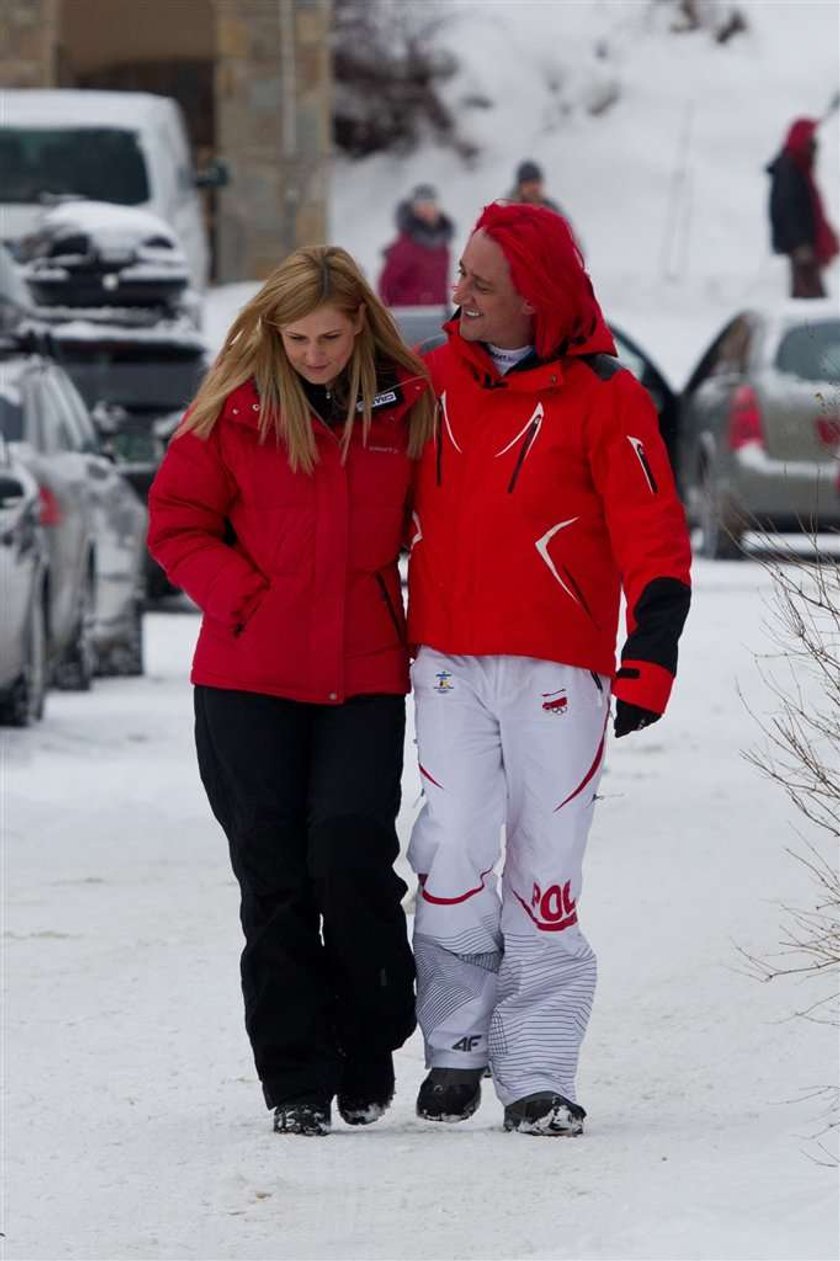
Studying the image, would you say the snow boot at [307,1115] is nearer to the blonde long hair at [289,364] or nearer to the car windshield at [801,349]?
the blonde long hair at [289,364]

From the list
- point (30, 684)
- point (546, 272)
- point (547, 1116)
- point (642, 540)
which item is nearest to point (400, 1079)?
point (547, 1116)

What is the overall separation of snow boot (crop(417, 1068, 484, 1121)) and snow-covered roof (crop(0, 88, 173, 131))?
47.5 feet

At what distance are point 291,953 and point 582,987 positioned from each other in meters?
0.48

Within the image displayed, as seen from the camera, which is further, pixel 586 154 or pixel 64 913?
pixel 586 154

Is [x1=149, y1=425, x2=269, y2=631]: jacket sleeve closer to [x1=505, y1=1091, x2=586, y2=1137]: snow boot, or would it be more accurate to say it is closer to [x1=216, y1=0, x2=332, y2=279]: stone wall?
[x1=505, y1=1091, x2=586, y2=1137]: snow boot

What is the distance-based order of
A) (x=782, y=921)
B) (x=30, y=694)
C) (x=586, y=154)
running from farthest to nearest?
1. (x=586, y=154)
2. (x=30, y=694)
3. (x=782, y=921)

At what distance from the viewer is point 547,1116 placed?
17.2 ft

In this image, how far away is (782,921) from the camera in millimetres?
7320

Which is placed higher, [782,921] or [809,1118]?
[809,1118]

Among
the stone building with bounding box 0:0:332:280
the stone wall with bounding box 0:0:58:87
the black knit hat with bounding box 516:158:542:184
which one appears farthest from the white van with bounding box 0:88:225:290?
the stone wall with bounding box 0:0:58:87

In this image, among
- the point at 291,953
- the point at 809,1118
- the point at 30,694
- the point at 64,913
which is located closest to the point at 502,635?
the point at 291,953

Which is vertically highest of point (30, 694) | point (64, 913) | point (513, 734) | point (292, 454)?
point (292, 454)

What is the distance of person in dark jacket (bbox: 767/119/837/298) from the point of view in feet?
70.8

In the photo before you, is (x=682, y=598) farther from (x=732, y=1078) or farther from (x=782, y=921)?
(x=782, y=921)
